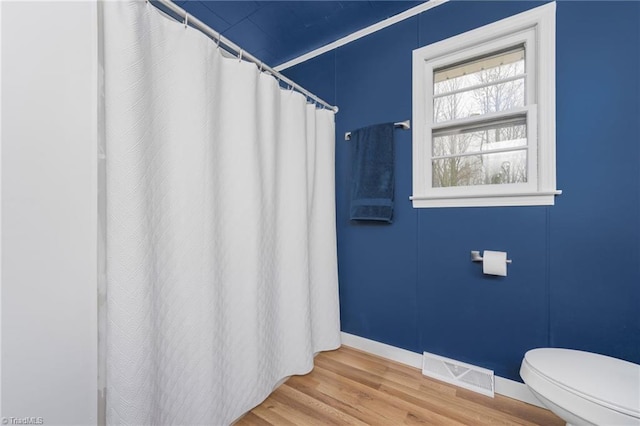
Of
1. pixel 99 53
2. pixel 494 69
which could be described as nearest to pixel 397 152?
pixel 494 69

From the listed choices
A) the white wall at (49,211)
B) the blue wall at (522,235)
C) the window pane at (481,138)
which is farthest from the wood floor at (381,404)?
the window pane at (481,138)

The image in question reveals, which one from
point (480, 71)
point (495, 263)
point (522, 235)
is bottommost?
point (495, 263)

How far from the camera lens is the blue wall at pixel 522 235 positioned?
1092mm

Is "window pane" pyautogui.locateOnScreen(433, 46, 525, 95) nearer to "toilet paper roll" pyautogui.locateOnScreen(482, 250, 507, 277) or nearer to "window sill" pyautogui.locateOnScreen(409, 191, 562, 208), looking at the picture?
"window sill" pyautogui.locateOnScreen(409, 191, 562, 208)

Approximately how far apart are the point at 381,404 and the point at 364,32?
2367mm

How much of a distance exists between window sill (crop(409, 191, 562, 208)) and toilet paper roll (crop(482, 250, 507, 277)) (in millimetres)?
274

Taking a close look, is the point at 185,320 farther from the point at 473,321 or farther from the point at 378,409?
the point at 473,321

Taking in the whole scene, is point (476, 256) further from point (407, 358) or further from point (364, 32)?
point (364, 32)

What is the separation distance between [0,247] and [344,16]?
6.61ft

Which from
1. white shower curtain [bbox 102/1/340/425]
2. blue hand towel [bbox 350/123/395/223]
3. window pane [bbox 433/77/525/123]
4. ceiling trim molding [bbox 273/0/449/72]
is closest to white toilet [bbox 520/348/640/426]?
blue hand towel [bbox 350/123/395/223]

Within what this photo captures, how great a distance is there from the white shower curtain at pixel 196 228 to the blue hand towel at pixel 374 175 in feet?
1.44

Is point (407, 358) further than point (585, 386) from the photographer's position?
Yes

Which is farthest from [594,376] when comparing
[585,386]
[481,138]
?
[481,138]

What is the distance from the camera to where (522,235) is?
50.9 inches
